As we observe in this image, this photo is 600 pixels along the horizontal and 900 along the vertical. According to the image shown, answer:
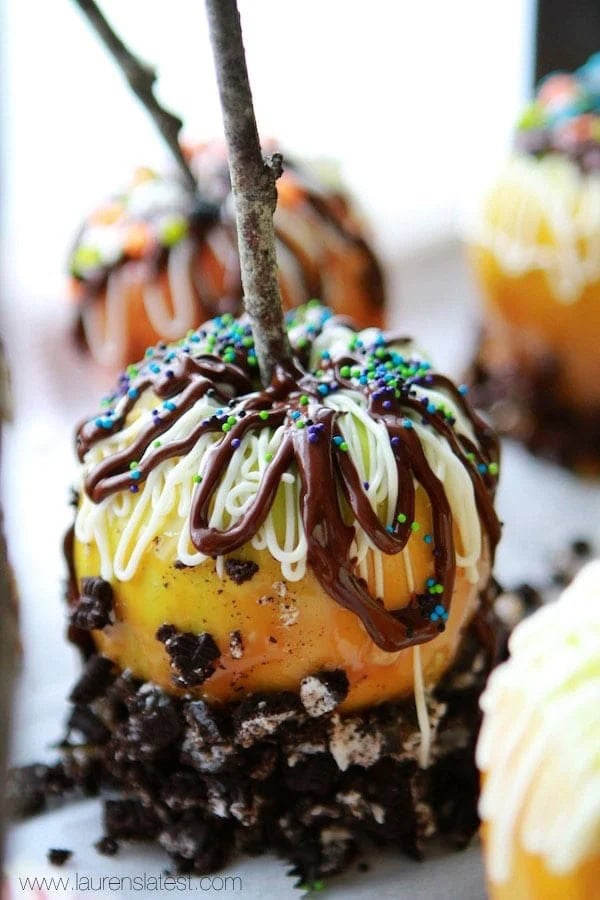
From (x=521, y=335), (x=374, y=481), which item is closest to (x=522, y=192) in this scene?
(x=521, y=335)

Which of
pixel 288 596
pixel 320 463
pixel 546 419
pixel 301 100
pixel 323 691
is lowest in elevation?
pixel 546 419

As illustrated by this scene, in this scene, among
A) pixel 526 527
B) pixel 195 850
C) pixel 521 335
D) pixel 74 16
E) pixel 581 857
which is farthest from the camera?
pixel 74 16

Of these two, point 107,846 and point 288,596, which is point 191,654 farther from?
point 107,846

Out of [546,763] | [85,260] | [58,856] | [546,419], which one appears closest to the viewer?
[546,763]

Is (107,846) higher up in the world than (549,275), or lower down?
lower down

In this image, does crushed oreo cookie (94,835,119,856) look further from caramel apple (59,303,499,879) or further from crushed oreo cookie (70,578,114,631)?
crushed oreo cookie (70,578,114,631)

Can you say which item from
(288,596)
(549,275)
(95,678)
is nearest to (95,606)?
(95,678)

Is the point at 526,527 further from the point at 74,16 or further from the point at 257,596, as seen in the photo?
the point at 74,16

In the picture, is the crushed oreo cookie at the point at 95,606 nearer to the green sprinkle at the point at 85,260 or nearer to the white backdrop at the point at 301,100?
the green sprinkle at the point at 85,260
